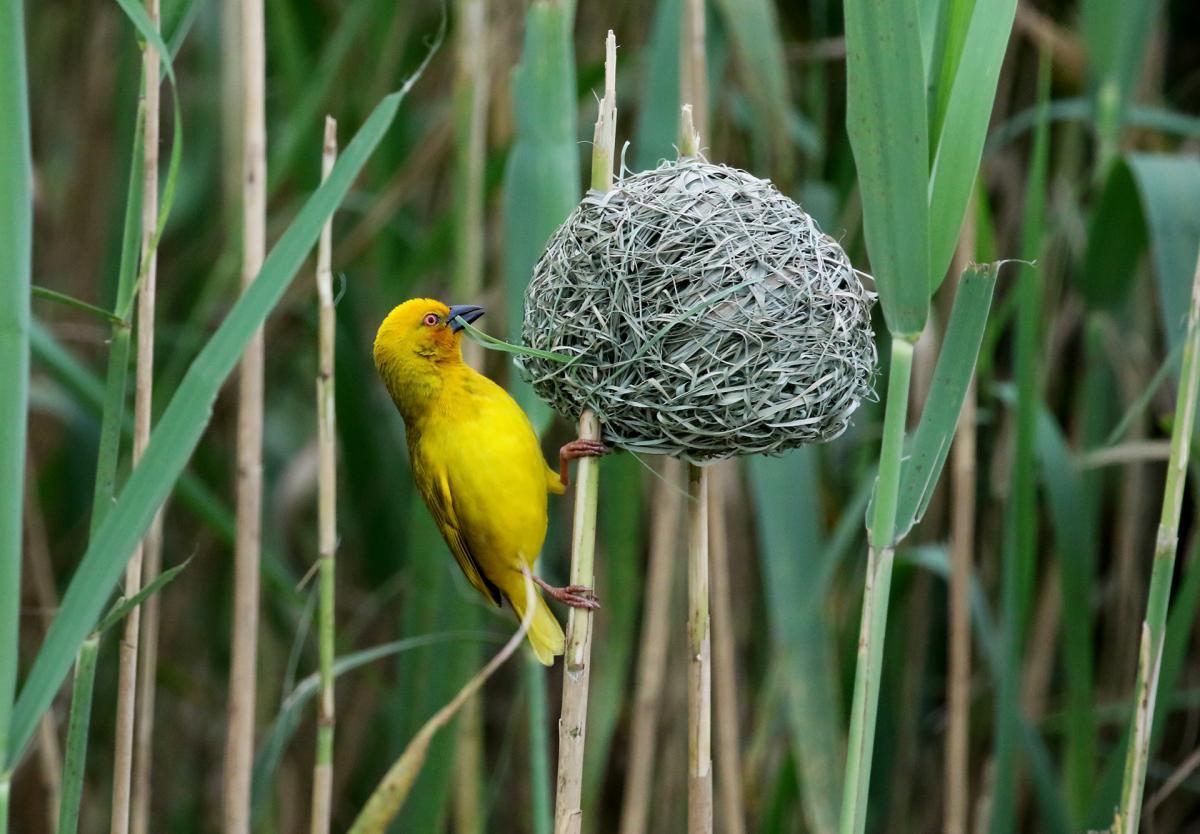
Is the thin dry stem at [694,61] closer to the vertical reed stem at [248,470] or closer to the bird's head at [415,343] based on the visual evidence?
the bird's head at [415,343]

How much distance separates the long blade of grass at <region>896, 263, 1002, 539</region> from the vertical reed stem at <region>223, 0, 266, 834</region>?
43.8 inches

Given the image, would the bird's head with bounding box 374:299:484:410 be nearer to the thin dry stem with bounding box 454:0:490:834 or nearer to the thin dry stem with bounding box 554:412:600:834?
the thin dry stem with bounding box 454:0:490:834

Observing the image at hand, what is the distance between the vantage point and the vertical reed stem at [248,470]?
2092 millimetres

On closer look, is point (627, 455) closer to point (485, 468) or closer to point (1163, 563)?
point (485, 468)

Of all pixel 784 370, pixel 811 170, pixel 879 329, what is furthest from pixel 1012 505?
pixel 811 170

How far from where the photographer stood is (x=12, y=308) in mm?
1254

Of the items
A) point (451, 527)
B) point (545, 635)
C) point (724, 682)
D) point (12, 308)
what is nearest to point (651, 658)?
point (724, 682)

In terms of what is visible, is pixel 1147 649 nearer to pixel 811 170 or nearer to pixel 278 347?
pixel 811 170

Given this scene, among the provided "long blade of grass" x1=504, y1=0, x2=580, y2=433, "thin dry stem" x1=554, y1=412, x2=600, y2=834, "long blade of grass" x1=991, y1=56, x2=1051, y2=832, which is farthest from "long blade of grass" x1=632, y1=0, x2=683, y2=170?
"thin dry stem" x1=554, y1=412, x2=600, y2=834

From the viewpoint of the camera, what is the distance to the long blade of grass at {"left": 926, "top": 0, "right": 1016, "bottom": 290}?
4.65ft

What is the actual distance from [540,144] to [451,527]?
2.39 feet

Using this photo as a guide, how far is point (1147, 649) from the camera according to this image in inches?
66.3

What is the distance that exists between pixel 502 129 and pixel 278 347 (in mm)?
959

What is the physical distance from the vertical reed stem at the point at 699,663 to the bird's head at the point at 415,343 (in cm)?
69
